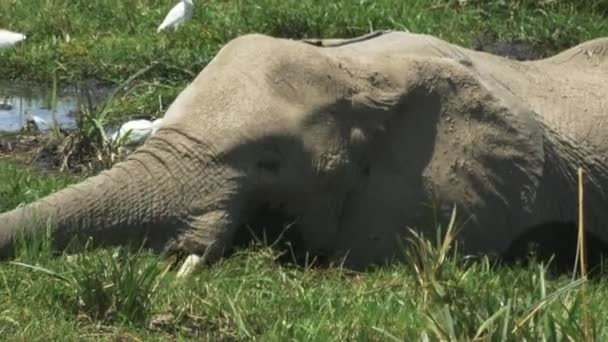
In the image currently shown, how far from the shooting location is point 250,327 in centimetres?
581

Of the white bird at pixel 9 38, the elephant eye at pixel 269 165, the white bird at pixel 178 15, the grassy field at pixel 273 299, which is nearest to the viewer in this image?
the grassy field at pixel 273 299

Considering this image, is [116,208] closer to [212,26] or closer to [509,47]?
[212,26]

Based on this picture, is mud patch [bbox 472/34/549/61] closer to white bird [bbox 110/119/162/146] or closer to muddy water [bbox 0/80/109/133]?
muddy water [bbox 0/80/109/133]

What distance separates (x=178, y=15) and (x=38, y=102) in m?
1.35

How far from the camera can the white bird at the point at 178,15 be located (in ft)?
38.8

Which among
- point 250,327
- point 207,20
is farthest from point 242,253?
point 207,20

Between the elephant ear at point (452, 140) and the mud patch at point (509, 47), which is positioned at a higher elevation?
the elephant ear at point (452, 140)

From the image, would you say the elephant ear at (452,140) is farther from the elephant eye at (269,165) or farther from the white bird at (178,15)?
the white bird at (178,15)

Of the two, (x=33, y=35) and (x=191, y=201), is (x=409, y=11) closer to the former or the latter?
(x=33, y=35)

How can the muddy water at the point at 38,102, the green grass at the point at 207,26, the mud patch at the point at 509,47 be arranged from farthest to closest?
the mud patch at the point at 509,47 → the green grass at the point at 207,26 → the muddy water at the point at 38,102

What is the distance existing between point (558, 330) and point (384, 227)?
192 centimetres

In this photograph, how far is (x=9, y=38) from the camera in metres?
11.8

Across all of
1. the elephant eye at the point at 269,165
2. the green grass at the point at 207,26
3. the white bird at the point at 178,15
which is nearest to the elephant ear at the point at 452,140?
the elephant eye at the point at 269,165

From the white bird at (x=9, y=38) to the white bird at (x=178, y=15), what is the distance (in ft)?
2.93
